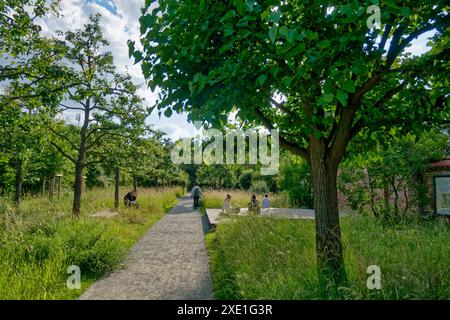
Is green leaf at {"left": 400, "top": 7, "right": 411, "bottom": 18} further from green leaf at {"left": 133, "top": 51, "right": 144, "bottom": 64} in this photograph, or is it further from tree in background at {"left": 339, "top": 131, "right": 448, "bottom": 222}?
tree in background at {"left": 339, "top": 131, "right": 448, "bottom": 222}

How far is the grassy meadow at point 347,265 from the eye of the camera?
3.29m

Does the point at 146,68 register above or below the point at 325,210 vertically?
above

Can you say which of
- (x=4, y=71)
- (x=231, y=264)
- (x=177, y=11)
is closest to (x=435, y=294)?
(x=231, y=264)

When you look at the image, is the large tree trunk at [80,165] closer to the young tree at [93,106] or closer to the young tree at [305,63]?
the young tree at [93,106]

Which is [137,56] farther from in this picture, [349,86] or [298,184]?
[298,184]

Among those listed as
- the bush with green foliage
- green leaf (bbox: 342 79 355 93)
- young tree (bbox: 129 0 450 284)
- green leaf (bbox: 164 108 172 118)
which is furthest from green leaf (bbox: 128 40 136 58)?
the bush with green foliage

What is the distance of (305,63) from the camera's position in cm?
248

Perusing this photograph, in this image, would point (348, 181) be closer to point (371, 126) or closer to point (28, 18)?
point (371, 126)

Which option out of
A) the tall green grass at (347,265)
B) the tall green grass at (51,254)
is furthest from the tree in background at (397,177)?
the tall green grass at (51,254)

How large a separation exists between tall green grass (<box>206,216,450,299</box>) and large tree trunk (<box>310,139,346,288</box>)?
309mm

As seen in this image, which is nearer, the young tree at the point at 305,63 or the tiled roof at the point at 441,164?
the young tree at the point at 305,63

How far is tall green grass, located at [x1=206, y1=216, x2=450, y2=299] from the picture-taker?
329cm

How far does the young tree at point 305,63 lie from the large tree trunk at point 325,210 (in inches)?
0.5

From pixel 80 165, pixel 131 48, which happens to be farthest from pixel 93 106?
pixel 131 48
